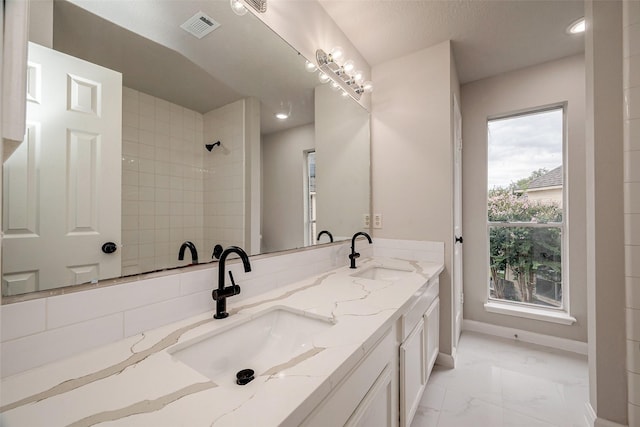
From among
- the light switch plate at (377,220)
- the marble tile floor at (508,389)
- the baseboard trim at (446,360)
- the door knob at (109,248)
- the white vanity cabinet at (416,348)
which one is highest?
the light switch plate at (377,220)

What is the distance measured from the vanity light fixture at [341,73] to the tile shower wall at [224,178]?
0.80 m

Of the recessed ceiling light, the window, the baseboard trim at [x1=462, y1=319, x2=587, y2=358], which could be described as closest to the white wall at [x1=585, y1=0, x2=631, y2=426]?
the recessed ceiling light

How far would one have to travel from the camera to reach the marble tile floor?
1477mm

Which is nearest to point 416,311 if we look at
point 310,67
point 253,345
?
point 253,345

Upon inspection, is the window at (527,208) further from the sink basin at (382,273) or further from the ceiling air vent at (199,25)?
the ceiling air vent at (199,25)

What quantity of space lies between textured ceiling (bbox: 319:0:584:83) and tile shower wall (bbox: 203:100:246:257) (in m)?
1.18

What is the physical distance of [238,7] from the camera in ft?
3.67

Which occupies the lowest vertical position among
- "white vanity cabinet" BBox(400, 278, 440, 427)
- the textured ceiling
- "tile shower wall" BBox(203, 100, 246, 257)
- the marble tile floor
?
the marble tile floor

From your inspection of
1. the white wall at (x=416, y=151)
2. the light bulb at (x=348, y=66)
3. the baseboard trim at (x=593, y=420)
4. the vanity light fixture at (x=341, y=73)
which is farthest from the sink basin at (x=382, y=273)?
the light bulb at (x=348, y=66)

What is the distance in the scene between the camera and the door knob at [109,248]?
74 cm

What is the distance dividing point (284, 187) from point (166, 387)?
0.99m

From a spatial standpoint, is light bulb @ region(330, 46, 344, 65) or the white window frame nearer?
light bulb @ region(330, 46, 344, 65)

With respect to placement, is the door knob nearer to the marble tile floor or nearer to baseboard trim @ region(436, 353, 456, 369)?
the marble tile floor

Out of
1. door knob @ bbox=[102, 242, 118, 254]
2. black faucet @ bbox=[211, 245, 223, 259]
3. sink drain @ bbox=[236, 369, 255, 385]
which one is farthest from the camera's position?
black faucet @ bbox=[211, 245, 223, 259]
